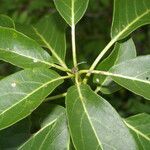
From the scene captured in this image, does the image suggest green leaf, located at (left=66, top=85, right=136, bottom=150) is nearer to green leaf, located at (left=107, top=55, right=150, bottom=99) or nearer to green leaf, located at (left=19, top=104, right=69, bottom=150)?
green leaf, located at (left=107, top=55, right=150, bottom=99)

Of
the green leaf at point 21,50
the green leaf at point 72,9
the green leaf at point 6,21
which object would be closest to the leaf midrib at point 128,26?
the green leaf at point 72,9

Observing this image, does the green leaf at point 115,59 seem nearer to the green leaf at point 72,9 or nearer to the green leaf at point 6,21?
the green leaf at point 72,9

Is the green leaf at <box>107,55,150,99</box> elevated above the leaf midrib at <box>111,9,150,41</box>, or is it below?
below

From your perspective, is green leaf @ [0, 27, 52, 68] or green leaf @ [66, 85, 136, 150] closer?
green leaf @ [66, 85, 136, 150]

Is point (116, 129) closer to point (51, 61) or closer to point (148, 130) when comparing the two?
point (148, 130)

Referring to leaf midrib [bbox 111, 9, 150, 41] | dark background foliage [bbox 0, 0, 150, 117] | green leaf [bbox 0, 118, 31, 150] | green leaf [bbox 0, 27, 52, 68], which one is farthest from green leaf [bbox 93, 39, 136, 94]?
dark background foliage [bbox 0, 0, 150, 117]

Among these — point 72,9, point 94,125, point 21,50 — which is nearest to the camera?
point 94,125

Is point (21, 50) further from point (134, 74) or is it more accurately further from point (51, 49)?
point (134, 74)

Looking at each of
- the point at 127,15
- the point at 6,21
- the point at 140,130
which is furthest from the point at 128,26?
the point at 6,21
